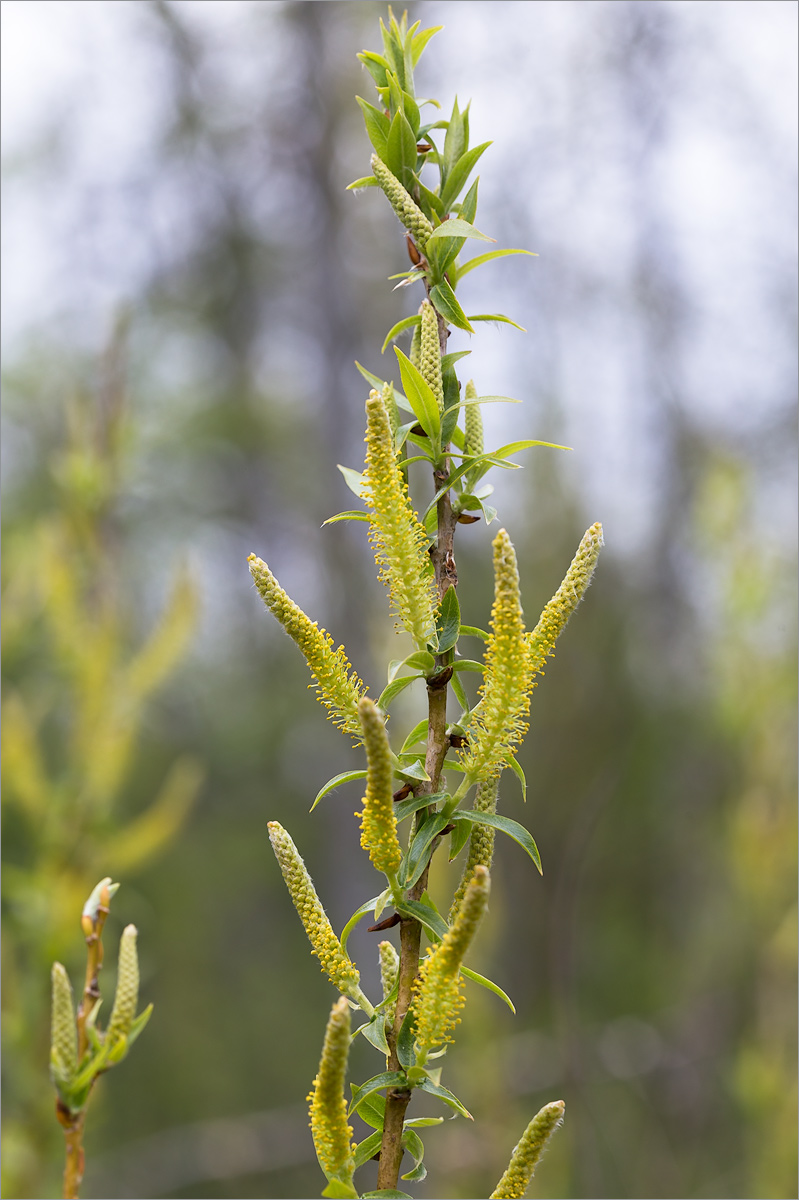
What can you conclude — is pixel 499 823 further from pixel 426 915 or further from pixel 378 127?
pixel 378 127

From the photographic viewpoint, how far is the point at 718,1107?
554 centimetres

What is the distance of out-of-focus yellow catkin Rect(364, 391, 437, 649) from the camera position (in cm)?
→ 64

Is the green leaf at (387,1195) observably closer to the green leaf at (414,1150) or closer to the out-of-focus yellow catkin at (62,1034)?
the green leaf at (414,1150)

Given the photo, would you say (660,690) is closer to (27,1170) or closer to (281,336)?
(281,336)

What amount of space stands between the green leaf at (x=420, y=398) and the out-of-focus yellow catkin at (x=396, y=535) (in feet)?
0.11

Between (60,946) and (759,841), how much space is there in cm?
244

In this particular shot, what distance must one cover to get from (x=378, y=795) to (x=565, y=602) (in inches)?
8.9

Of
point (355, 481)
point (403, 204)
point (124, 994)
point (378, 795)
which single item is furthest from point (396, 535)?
point (124, 994)

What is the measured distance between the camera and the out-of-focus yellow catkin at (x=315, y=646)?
2.15 ft

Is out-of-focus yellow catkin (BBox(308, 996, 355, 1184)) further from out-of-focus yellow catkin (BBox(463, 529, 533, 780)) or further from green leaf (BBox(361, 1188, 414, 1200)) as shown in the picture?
out-of-focus yellow catkin (BBox(463, 529, 533, 780))

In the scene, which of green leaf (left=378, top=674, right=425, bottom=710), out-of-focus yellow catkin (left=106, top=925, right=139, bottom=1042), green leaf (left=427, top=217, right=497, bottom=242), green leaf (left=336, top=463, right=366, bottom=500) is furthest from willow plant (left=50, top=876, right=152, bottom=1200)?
green leaf (left=427, top=217, right=497, bottom=242)

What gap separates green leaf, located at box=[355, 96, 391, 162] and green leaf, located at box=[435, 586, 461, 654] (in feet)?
1.32

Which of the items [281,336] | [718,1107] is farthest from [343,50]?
[718,1107]

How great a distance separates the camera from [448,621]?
0.70 m
